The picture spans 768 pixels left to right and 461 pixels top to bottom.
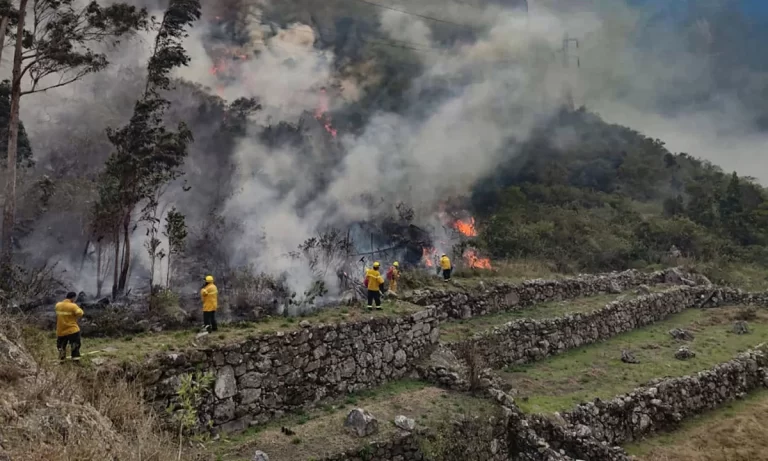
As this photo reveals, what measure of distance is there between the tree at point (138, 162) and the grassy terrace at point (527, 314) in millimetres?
10360

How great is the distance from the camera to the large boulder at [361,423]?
853cm

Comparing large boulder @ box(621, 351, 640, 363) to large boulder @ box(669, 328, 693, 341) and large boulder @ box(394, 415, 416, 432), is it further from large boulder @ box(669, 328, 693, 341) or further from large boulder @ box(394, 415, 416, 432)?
large boulder @ box(394, 415, 416, 432)

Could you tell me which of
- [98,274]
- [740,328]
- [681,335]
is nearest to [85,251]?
[98,274]

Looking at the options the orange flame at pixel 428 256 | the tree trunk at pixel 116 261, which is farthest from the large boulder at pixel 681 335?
the tree trunk at pixel 116 261

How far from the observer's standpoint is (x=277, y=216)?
2128cm

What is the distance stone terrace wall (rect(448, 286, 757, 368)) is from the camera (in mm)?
14469

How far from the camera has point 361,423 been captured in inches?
338

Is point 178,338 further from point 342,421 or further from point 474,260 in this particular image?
point 474,260

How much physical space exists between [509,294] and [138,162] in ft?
46.6

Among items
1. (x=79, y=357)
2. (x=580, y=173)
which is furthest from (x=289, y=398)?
(x=580, y=173)

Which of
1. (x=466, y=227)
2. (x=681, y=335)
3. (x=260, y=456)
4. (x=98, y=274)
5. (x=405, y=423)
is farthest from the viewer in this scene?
(x=466, y=227)

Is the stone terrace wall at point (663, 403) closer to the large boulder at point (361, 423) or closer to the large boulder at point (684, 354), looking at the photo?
the large boulder at point (684, 354)

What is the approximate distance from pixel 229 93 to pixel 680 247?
35352 mm

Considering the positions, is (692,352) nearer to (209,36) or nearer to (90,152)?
(90,152)
